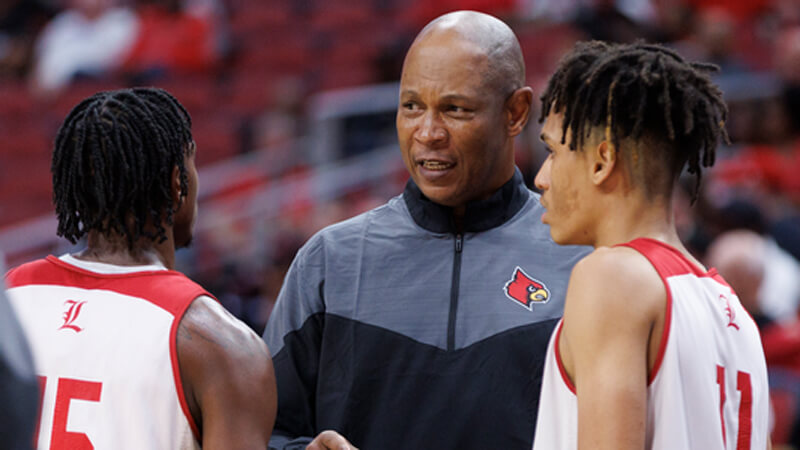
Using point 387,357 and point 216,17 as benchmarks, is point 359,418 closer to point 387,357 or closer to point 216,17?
point 387,357

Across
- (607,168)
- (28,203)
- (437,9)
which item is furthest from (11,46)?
(607,168)

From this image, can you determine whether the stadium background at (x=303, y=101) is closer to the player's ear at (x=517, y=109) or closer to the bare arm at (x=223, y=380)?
the player's ear at (x=517, y=109)

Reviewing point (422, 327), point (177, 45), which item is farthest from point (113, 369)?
point (177, 45)

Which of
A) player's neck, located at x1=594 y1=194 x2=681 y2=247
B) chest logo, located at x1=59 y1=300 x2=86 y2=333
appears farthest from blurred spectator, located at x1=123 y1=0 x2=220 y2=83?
player's neck, located at x1=594 y1=194 x2=681 y2=247

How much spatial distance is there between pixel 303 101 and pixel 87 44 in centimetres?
253

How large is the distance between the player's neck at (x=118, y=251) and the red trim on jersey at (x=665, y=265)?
1.08m

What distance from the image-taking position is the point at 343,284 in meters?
2.71

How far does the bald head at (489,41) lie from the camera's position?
A: 273 centimetres

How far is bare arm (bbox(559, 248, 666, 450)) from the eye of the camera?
71.4 inches

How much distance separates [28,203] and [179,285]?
7.30 meters

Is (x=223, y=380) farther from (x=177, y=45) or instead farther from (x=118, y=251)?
(x=177, y=45)

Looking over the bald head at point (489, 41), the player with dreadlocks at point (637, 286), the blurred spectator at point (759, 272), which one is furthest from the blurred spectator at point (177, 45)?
the player with dreadlocks at point (637, 286)

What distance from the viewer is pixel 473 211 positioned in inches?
109

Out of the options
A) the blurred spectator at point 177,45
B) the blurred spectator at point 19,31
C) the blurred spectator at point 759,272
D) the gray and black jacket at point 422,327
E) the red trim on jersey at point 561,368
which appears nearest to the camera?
the red trim on jersey at point 561,368
